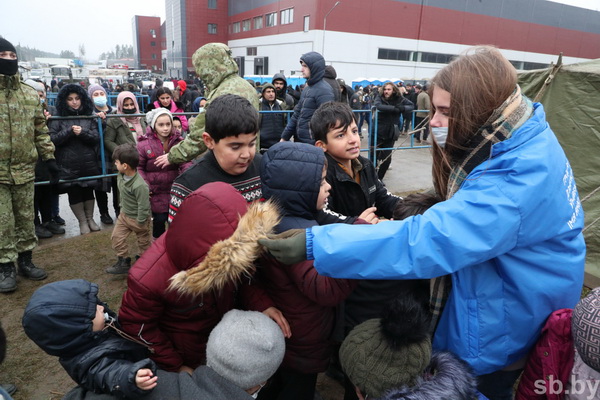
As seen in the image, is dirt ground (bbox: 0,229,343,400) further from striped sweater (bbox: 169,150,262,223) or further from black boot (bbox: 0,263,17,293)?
Result: striped sweater (bbox: 169,150,262,223)

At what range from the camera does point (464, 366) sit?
143cm

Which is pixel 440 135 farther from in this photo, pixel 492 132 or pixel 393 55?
pixel 393 55

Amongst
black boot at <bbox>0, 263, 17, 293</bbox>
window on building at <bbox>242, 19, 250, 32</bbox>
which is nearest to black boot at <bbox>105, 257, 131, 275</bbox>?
black boot at <bbox>0, 263, 17, 293</bbox>

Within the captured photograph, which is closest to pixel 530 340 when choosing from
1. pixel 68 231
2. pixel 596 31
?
pixel 68 231

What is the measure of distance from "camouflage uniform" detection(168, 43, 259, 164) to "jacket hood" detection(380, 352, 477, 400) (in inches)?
94.0

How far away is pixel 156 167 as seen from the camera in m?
4.11

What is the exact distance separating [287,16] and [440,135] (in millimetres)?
43129

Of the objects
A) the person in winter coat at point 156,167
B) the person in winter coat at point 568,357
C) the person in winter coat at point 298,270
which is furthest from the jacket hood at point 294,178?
the person in winter coat at point 156,167

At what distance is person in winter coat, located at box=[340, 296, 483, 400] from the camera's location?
1355mm

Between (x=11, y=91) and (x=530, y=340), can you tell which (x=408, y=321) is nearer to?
(x=530, y=340)

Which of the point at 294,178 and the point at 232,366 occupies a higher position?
the point at 294,178

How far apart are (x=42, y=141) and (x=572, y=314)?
172 inches

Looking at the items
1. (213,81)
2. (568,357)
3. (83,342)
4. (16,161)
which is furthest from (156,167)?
(568,357)

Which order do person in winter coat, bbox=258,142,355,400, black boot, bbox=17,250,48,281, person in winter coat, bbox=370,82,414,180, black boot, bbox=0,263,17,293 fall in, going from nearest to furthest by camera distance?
person in winter coat, bbox=258,142,355,400 → black boot, bbox=0,263,17,293 → black boot, bbox=17,250,48,281 → person in winter coat, bbox=370,82,414,180
